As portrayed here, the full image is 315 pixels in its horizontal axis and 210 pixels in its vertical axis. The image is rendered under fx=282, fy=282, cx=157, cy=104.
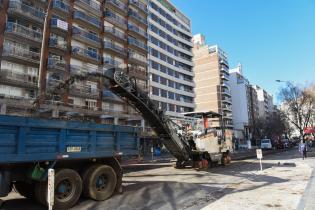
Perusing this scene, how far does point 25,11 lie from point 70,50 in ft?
23.7

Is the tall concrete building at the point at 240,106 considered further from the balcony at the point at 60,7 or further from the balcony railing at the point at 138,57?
the balcony at the point at 60,7

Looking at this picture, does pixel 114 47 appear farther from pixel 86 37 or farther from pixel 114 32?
pixel 86 37

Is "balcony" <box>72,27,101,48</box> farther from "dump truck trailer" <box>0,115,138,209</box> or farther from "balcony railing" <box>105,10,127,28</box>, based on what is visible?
"dump truck trailer" <box>0,115,138,209</box>

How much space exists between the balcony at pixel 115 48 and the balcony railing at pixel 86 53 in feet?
8.14

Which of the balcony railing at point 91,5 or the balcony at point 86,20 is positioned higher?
the balcony railing at point 91,5

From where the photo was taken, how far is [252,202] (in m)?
8.57

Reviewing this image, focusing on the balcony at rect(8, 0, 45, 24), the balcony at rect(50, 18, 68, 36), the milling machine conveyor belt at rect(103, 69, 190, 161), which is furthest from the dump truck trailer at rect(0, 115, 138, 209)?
the balcony at rect(50, 18, 68, 36)

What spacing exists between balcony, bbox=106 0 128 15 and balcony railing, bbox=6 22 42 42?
1552 centimetres

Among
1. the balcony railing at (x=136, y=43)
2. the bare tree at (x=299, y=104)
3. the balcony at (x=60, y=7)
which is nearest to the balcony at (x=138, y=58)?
the balcony railing at (x=136, y=43)

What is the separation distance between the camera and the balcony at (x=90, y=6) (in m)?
40.0

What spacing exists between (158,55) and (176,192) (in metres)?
49.6

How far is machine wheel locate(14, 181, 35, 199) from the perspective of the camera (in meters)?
8.24

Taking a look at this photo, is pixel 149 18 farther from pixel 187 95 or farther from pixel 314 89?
pixel 314 89

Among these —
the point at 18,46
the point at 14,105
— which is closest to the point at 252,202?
the point at 14,105
